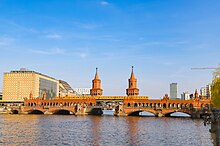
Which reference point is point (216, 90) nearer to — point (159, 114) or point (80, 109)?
point (159, 114)

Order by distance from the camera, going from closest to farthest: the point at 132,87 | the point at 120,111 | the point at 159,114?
the point at 159,114 → the point at 120,111 → the point at 132,87

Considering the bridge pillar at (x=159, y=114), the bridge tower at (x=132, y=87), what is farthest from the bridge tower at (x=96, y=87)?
the bridge pillar at (x=159, y=114)

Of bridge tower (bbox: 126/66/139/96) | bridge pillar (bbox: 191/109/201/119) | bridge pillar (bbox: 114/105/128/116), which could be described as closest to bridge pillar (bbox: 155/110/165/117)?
bridge pillar (bbox: 191/109/201/119)

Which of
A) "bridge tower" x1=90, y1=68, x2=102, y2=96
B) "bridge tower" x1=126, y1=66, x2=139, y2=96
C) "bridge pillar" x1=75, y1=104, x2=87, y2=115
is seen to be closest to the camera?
"bridge pillar" x1=75, y1=104, x2=87, y2=115

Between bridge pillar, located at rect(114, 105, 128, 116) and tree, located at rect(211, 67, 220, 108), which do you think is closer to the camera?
tree, located at rect(211, 67, 220, 108)

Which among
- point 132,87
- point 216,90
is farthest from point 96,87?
point 216,90

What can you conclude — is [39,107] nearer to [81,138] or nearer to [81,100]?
[81,100]

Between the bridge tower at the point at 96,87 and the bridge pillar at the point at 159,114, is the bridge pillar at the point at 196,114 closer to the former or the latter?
the bridge pillar at the point at 159,114

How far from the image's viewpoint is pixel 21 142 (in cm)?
4978

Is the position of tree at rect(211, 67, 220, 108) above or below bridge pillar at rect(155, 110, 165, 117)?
above

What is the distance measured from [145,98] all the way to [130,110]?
1496cm

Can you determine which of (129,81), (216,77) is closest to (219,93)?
(216,77)

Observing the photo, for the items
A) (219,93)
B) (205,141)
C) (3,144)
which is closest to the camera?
(3,144)

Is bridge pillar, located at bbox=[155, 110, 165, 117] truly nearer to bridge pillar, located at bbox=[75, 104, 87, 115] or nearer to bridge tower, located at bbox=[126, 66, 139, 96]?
bridge tower, located at bbox=[126, 66, 139, 96]
